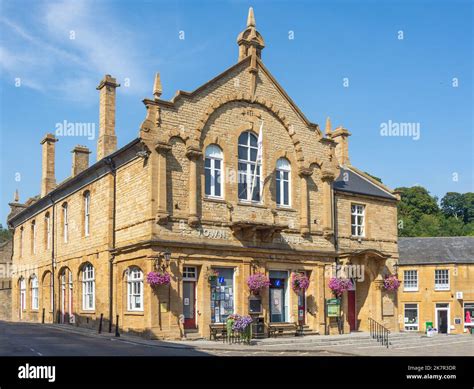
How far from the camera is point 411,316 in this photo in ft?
171

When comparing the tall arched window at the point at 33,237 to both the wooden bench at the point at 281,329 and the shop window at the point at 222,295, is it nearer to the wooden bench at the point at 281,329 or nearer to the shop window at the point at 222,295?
the shop window at the point at 222,295

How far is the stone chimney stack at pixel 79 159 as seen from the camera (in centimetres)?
3809

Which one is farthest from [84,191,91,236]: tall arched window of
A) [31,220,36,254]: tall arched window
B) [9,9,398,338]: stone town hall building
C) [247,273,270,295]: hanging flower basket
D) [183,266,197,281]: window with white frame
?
[31,220,36,254]: tall arched window

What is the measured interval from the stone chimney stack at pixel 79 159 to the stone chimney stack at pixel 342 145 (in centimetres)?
1509

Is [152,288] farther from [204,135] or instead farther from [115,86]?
[115,86]

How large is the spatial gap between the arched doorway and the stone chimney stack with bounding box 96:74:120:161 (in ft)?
22.4

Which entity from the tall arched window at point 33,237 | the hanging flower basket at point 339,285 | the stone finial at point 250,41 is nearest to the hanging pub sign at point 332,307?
the hanging flower basket at point 339,285

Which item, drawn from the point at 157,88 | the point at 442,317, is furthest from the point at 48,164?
the point at 442,317

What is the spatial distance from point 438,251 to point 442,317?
5245 mm

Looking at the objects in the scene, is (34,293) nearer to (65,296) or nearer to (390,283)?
(65,296)
